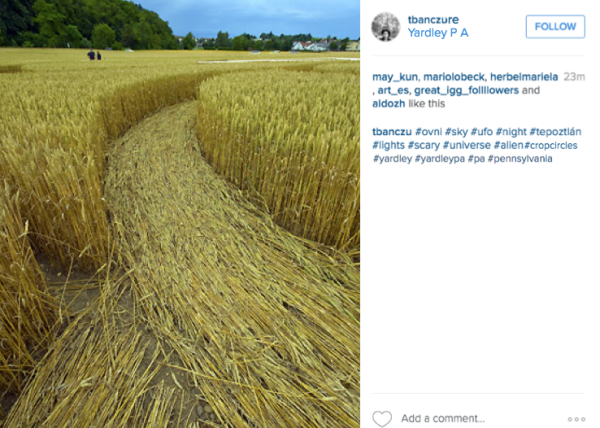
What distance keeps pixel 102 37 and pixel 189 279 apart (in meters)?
49.8

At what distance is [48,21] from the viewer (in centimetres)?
3581

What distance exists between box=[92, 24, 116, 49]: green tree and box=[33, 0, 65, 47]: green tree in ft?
12.0

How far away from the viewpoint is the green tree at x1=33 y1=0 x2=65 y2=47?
35531 millimetres

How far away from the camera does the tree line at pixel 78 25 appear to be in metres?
34.6

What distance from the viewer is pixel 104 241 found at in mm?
2039
